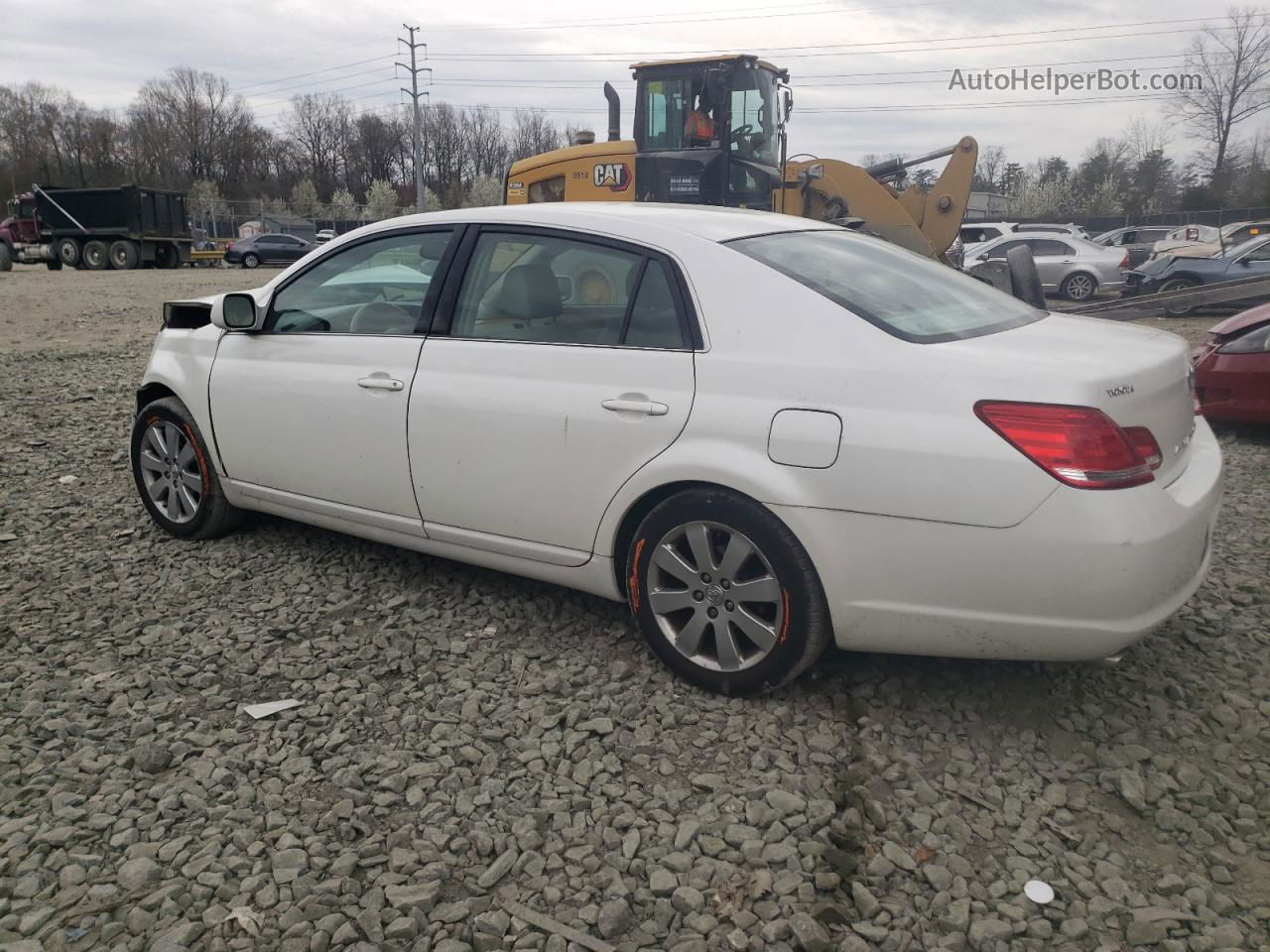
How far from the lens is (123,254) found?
3203 cm

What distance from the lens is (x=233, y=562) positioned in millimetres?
4570

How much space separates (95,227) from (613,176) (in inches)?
1043

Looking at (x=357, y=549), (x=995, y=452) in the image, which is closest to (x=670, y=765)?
(x=995, y=452)

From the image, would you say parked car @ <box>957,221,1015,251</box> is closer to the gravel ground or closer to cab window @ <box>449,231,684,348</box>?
the gravel ground

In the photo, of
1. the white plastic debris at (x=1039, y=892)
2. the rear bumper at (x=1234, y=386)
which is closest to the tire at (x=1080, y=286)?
the rear bumper at (x=1234, y=386)

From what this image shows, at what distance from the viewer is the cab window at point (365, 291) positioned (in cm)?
398

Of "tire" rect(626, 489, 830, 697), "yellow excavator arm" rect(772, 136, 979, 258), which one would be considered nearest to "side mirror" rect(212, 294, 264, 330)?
"tire" rect(626, 489, 830, 697)

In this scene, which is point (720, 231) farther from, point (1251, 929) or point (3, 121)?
point (3, 121)

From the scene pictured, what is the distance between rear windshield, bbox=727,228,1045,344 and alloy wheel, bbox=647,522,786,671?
0.85 meters

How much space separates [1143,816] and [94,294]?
71.6ft

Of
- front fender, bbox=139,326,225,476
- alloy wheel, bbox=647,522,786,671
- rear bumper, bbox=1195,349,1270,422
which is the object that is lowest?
alloy wheel, bbox=647,522,786,671

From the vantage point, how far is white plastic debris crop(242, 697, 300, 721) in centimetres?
325

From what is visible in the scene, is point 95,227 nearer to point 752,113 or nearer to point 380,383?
point 752,113

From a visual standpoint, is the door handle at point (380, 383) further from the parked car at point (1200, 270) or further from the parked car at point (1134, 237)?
the parked car at point (1134, 237)
